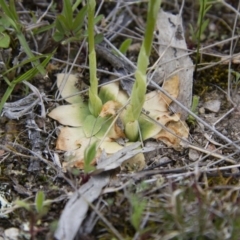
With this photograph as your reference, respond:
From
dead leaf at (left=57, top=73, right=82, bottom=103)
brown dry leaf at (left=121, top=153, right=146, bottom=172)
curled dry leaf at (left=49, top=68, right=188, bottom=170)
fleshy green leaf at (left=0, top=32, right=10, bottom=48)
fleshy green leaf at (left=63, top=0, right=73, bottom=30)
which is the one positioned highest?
fleshy green leaf at (left=63, top=0, right=73, bottom=30)

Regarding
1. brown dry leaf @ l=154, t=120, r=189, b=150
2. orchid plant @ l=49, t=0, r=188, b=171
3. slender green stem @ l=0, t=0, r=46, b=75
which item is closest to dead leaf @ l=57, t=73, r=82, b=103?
orchid plant @ l=49, t=0, r=188, b=171

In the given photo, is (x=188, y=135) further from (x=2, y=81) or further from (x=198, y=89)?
(x=2, y=81)

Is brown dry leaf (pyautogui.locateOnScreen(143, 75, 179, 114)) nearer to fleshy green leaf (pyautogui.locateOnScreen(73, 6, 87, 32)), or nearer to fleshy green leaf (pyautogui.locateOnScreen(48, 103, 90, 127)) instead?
fleshy green leaf (pyautogui.locateOnScreen(48, 103, 90, 127))

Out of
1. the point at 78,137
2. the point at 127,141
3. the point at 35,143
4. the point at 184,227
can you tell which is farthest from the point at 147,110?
the point at 184,227

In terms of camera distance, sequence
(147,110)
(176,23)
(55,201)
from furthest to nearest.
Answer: (176,23) → (147,110) → (55,201)

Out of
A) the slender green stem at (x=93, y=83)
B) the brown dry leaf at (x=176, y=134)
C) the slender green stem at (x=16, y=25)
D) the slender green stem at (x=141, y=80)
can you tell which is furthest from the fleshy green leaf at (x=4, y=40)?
the brown dry leaf at (x=176, y=134)

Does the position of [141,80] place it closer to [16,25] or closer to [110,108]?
[110,108]

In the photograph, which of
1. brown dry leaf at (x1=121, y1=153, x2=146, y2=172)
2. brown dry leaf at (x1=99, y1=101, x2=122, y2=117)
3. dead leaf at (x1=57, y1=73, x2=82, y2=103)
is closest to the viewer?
brown dry leaf at (x1=121, y1=153, x2=146, y2=172)

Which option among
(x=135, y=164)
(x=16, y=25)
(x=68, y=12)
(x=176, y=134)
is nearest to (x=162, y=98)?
(x=176, y=134)
